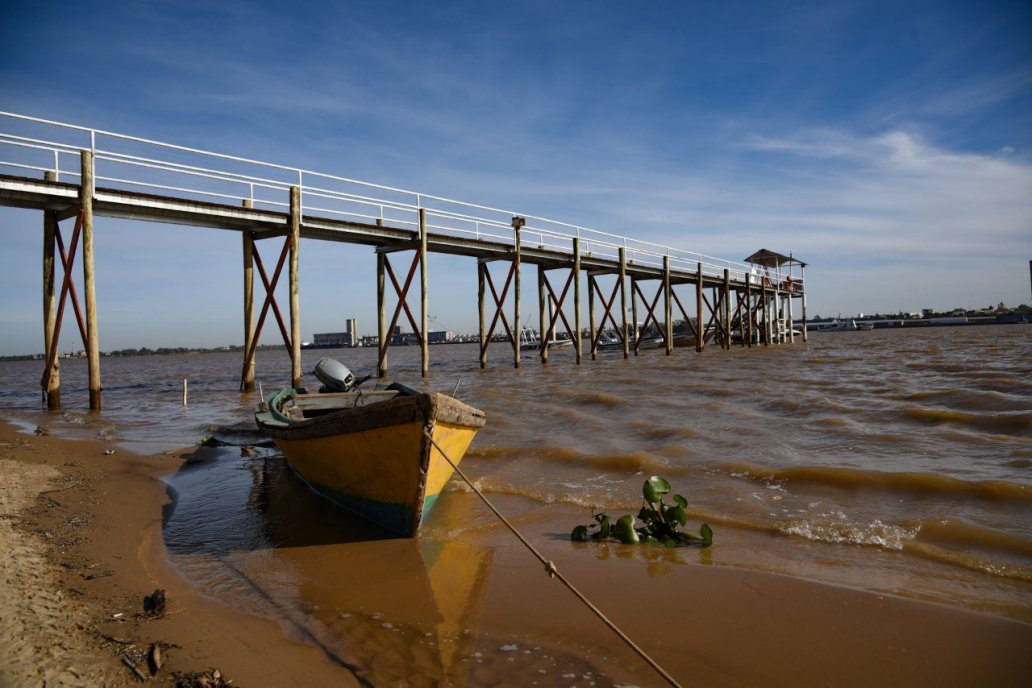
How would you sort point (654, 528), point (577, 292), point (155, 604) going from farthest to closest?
1. point (577, 292)
2. point (654, 528)
3. point (155, 604)

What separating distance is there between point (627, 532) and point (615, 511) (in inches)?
41.7

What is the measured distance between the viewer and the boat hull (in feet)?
16.2

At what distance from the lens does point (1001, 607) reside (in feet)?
12.4

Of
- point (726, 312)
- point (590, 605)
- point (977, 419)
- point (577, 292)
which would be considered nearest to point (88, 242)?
point (590, 605)

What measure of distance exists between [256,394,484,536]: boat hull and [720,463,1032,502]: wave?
3.48 meters

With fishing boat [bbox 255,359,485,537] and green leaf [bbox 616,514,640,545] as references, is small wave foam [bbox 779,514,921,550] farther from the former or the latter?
fishing boat [bbox 255,359,485,537]

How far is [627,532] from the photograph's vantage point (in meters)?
5.13

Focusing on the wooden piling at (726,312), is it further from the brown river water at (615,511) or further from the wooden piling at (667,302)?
the brown river water at (615,511)

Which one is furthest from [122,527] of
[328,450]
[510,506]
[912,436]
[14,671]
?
[912,436]

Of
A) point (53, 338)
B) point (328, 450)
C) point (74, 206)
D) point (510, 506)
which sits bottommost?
Result: point (510, 506)

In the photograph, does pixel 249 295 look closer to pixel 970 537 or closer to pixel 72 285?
pixel 72 285

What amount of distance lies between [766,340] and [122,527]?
44.1 meters

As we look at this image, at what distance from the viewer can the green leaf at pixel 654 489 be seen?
516 cm

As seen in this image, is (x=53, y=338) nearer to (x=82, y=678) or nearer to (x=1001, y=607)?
(x=82, y=678)
